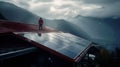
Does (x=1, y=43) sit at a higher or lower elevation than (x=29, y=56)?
higher

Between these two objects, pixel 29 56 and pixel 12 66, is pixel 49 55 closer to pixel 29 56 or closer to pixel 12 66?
pixel 29 56

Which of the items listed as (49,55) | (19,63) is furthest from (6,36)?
(49,55)

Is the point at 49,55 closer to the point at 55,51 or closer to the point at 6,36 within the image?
the point at 55,51

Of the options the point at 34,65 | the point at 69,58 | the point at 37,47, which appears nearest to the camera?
the point at 69,58

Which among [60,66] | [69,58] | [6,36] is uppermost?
[6,36]

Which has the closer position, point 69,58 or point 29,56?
point 69,58

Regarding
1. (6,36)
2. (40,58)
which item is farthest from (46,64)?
(6,36)

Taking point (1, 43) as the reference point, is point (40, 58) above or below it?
below

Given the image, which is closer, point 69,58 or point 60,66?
point 69,58

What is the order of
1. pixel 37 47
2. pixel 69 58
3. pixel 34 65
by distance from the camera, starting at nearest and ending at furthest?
pixel 69 58, pixel 37 47, pixel 34 65

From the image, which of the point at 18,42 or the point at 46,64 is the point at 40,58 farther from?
the point at 18,42
